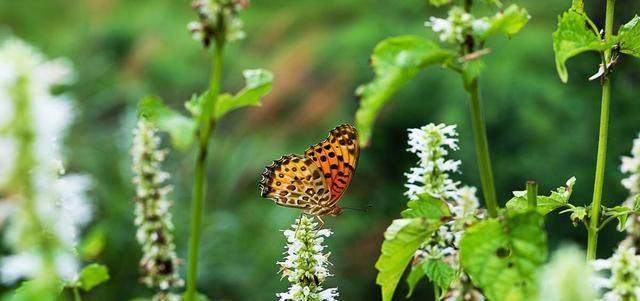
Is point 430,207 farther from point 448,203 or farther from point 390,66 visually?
point 390,66

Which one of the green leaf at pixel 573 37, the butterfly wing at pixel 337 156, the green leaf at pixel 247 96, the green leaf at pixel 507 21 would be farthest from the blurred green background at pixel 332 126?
the green leaf at pixel 247 96

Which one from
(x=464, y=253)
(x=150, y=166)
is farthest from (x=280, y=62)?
(x=464, y=253)

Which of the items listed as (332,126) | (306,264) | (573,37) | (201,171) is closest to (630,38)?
(573,37)

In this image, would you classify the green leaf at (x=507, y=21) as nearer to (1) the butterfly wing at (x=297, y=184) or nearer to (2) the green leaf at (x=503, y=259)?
(2) the green leaf at (x=503, y=259)

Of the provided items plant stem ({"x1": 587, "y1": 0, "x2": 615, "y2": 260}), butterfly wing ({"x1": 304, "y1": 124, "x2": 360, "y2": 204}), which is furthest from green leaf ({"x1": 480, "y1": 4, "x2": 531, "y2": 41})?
butterfly wing ({"x1": 304, "y1": 124, "x2": 360, "y2": 204})

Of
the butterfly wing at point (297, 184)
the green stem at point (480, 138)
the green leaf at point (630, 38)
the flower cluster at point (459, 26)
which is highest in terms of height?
the green leaf at point (630, 38)

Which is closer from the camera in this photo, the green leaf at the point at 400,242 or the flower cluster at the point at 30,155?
the flower cluster at the point at 30,155
